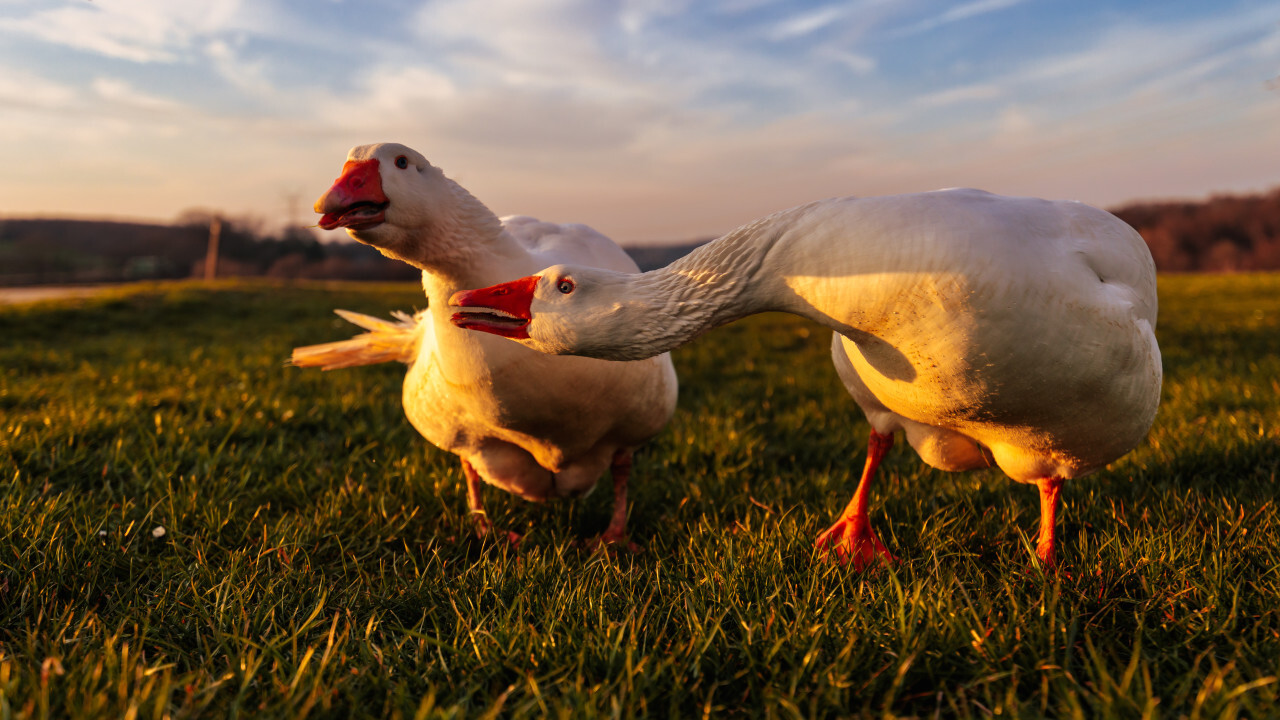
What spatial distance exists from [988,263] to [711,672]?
5.12ft

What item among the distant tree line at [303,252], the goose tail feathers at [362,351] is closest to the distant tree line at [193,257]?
the distant tree line at [303,252]

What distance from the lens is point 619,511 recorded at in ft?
12.4

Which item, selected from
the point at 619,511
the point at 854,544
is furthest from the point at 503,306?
the point at 854,544

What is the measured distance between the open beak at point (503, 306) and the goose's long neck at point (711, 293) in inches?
15.5

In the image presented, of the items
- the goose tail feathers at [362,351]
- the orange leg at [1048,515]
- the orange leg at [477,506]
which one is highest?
the goose tail feathers at [362,351]

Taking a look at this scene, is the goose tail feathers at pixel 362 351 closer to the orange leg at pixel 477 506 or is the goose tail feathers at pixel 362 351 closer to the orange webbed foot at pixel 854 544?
the orange leg at pixel 477 506

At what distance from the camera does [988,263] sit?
2.04m

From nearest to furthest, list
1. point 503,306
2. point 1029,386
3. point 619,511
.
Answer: point 1029,386, point 503,306, point 619,511

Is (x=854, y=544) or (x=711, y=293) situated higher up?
(x=711, y=293)

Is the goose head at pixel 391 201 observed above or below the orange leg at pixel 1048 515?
above

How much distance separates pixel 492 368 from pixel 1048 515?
2.60m

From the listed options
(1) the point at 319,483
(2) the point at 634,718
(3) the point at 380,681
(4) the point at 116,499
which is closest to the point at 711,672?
(2) the point at 634,718

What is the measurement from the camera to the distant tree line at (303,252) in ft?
189

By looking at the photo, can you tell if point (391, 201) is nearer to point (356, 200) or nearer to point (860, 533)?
point (356, 200)
